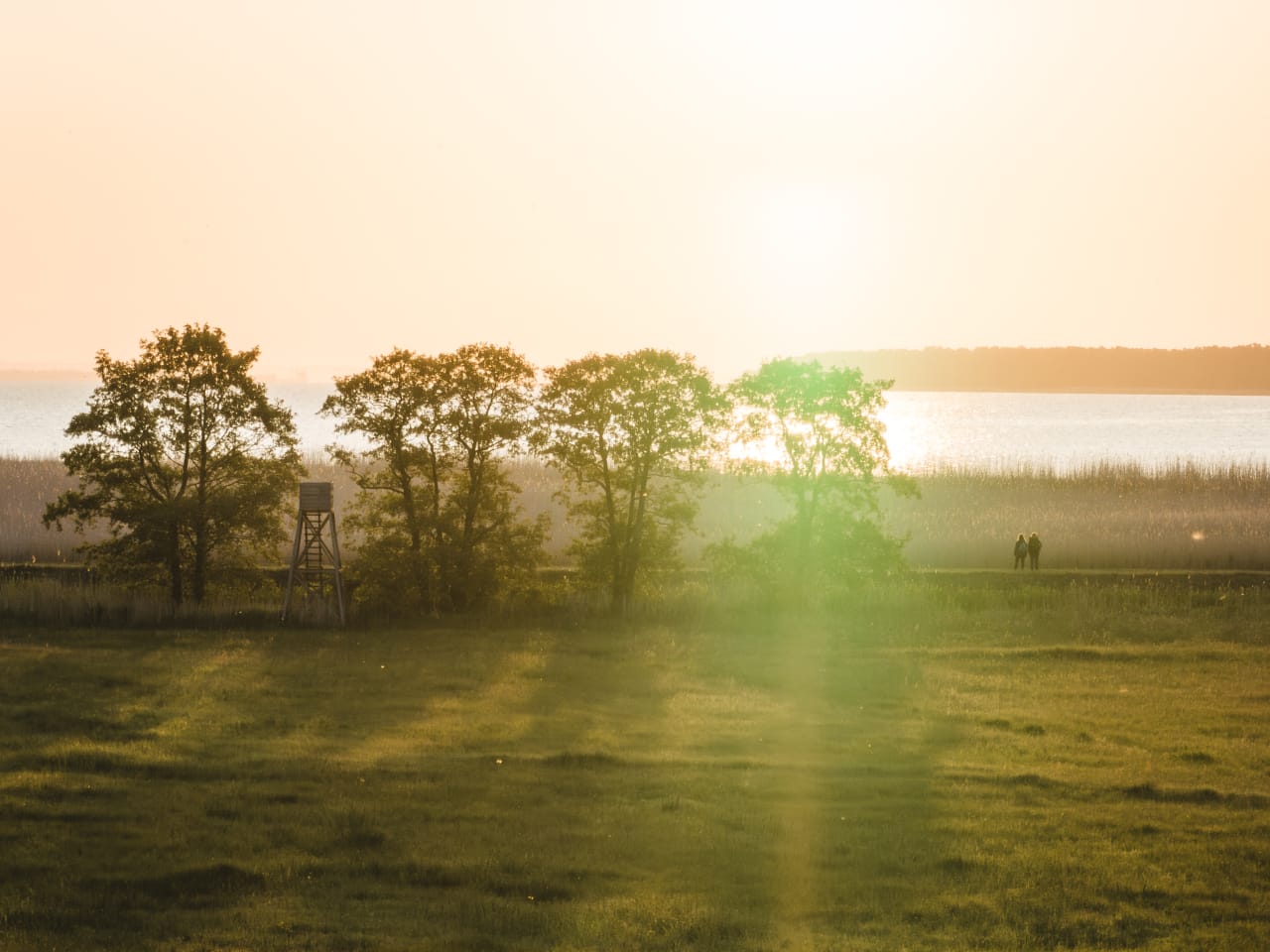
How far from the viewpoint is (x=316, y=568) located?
123 feet

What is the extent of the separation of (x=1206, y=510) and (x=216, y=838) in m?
49.1

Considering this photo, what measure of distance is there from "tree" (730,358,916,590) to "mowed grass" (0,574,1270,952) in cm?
593

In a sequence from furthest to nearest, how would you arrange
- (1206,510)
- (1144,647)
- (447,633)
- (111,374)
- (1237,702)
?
(1206,510)
(111,374)
(447,633)
(1144,647)
(1237,702)

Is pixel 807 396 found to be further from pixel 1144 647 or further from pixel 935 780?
pixel 935 780

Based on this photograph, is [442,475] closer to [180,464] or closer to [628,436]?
[628,436]

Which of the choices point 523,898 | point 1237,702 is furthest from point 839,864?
point 1237,702

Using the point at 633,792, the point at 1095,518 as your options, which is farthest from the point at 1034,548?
the point at 633,792

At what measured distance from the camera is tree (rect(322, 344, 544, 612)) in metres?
36.6

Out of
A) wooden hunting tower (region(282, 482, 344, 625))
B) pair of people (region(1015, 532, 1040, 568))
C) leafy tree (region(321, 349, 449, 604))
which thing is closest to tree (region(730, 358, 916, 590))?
pair of people (region(1015, 532, 1040, 568))

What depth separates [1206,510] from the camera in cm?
5778

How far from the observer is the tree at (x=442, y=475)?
120ft

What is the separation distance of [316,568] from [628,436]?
8.58 m

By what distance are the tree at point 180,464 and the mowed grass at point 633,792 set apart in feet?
12.7

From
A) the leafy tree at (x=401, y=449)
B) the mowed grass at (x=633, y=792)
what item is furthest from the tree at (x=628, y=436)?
the mowed grass at (x=633, y=792)
